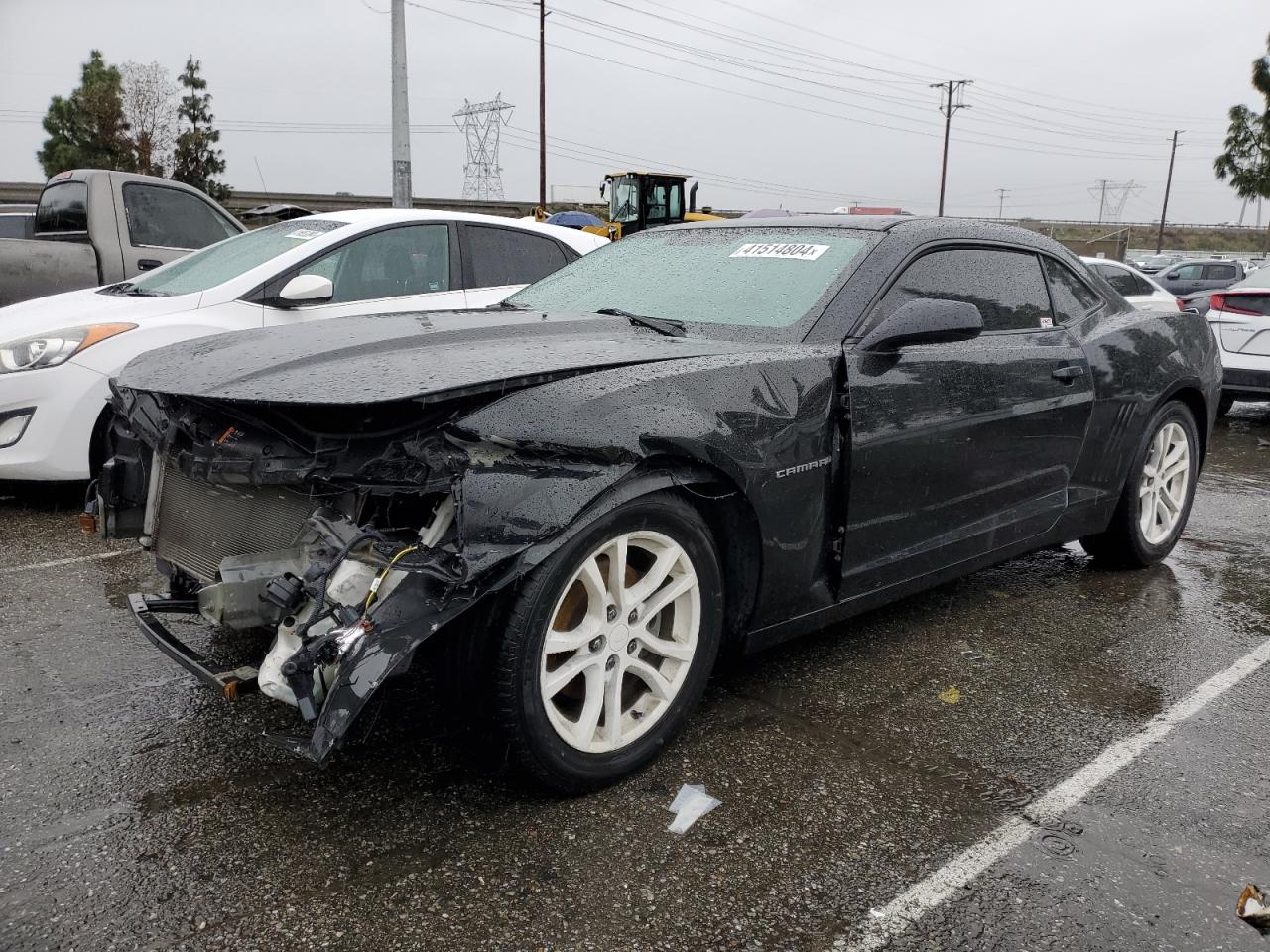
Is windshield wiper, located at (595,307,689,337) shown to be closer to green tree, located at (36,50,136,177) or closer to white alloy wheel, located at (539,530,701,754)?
white alloy wheel, located at (539,530,701,754)

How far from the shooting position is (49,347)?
A: 4984 millimetres

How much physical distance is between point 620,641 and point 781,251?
5.42 ft

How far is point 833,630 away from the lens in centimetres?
384

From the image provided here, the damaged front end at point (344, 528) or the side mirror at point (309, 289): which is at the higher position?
the side mirror at point (309, 289)

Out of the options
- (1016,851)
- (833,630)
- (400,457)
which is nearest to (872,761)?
(1016,851)

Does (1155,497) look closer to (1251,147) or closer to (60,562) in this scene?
(60,562)

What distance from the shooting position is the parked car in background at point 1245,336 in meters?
9.02

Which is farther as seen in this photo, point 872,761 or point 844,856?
point 872,761

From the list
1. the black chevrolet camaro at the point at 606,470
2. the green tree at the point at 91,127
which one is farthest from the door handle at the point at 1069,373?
the green tree at the point at 91,127

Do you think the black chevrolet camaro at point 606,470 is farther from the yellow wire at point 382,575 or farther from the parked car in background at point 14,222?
the parked car in background at point 14,222

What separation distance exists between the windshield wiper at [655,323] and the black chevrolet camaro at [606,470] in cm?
2

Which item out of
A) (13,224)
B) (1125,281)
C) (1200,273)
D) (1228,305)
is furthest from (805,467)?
(1200,273)

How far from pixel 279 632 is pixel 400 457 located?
0.50 m

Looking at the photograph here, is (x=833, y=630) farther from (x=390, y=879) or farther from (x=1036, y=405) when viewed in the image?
(x=390, y=879)
